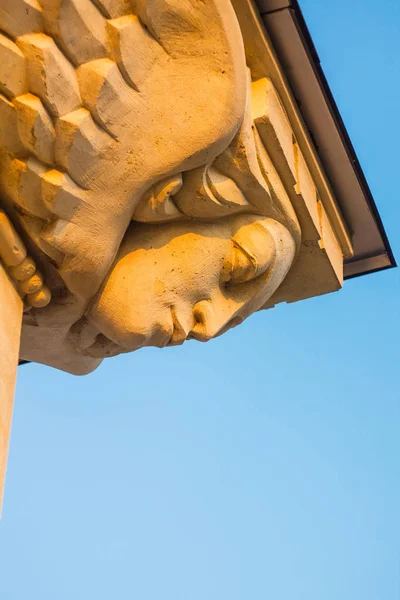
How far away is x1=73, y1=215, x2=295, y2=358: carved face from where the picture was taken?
3.53 m

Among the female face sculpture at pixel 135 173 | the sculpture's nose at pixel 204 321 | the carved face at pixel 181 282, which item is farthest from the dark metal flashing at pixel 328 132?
the sculpture's nose at pixel 204 321

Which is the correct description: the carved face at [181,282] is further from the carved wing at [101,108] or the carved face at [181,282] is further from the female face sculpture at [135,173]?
the carved wing at [101,108]

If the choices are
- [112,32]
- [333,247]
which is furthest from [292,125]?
[112,32]

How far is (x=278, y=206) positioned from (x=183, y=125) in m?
0.61

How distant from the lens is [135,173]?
3.30 meters

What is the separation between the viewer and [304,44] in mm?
3895

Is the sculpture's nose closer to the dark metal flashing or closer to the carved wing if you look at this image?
the carved wing

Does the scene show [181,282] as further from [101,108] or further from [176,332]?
[101,108]

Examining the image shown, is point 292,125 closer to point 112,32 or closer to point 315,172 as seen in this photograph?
point 315,172

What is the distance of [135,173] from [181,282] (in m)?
0.47

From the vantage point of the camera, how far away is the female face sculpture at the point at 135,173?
3086mm

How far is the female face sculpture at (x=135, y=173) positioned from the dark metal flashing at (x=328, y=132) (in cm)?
41

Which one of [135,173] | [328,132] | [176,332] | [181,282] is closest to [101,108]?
[135,173]

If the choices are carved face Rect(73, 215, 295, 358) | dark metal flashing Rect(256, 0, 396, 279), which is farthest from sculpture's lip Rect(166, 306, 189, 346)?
dark metal flashing Rect(256, 0, 396, 279)
